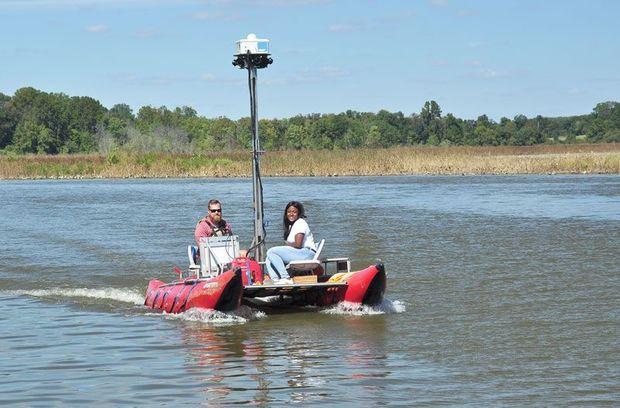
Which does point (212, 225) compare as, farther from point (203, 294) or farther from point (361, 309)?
point (361, 309)

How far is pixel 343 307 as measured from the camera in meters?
14.7

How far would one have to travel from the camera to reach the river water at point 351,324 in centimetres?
1019

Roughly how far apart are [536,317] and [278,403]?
216 inches

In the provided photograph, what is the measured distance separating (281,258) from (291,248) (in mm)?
181

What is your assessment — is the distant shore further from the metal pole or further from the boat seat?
the boat seat

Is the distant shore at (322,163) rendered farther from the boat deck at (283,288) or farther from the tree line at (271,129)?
the boat deck at (283,288)

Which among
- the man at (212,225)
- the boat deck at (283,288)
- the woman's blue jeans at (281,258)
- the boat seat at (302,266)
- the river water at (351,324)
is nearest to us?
the river water at (351,324)

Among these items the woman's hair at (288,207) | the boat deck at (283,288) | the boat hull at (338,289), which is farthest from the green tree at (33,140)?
the boat deck at (283,288)

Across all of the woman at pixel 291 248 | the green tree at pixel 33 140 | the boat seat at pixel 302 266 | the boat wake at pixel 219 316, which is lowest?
the boat wake at pixel 219 316

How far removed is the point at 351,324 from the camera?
1389cm

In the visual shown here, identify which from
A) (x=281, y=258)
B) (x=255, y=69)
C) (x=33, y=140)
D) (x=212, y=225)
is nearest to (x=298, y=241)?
(x=281, y=258)

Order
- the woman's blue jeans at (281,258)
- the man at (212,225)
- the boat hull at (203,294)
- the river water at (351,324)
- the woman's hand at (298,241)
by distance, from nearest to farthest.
Answer: the river water at (351,324)
the boat hull at (203,294)
the woman's blue jeans at (281,258)
the woman's hand at (298,241)
the man at (212,225)

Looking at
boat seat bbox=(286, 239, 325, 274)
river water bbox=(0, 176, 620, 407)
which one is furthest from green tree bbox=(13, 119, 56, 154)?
boat seat bbox=(286, 239, 325, 274)

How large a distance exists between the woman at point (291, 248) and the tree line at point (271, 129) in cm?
7136
